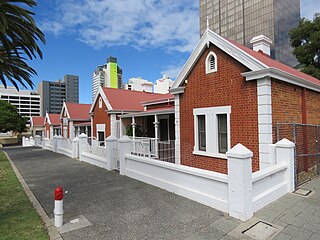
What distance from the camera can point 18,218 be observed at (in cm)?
490

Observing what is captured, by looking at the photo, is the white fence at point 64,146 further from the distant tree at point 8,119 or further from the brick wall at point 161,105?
the distant tree at point 8,119

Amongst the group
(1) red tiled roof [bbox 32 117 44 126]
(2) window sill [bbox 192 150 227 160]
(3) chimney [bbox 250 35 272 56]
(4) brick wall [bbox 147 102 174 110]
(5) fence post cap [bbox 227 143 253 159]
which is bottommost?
(2) window sill [bbox 192 150 227 160]

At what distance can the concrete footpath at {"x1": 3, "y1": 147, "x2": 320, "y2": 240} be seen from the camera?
13.6ft

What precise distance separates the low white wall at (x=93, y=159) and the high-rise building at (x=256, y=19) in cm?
7241

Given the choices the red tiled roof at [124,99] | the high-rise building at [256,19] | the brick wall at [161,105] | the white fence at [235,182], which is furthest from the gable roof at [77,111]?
the high-rise building at [256,19]

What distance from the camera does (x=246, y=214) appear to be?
15.3 feet

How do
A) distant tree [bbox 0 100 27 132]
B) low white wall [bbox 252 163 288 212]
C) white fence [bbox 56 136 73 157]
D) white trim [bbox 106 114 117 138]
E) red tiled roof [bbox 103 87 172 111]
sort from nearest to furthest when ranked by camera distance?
1. low white wall [bbox 252 163 288 212]
2. white fence [bbox 56 136 73 157]
3. white trim [bbox 106 114 117 138]
4. red tiled roof [bbox 103 87 172 111]
5. distant tree [bbox 0 100 27 132]

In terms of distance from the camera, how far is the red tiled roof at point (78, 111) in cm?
2762

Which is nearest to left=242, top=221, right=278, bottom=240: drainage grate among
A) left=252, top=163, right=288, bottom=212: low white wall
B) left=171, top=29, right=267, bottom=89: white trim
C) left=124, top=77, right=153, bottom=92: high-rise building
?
left=252, top=163, right=288, bottom=212: low white wall

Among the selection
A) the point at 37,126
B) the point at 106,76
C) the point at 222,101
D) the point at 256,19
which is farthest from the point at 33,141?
the point at 256,19

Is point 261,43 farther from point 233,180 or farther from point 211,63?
point 233,180

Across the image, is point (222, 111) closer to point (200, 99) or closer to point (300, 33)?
point (200, 99)

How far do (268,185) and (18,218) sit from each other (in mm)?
5770

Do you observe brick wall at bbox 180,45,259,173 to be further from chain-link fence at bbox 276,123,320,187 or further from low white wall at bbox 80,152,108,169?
low white wall at bbox 80,152,108,169
